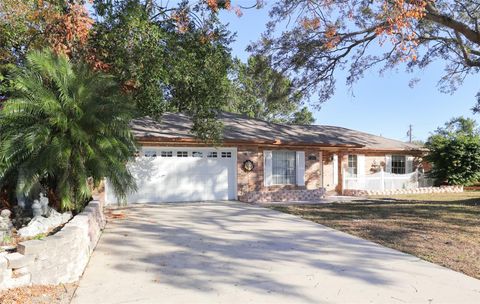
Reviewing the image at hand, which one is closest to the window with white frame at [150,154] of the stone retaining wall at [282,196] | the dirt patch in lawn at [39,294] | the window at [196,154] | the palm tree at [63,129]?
the window at [196,154]

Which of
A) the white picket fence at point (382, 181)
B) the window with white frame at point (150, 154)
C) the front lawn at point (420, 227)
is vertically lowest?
the front lawn at point (420, 227)

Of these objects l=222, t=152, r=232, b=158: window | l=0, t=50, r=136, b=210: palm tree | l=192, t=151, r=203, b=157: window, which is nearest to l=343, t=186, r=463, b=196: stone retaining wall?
l=222, t=152, r=232, b=158: window

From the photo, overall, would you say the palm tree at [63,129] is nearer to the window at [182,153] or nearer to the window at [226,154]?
the window at [182,153]

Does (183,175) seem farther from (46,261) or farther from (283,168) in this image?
(46,261)

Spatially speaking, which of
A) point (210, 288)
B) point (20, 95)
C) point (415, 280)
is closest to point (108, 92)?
point (20, 95)

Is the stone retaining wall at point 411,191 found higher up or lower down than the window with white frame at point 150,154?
lower down

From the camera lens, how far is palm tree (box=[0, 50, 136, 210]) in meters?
7.68

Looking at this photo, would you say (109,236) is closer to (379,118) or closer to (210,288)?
(210,288)

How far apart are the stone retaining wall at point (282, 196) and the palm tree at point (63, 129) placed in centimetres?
776

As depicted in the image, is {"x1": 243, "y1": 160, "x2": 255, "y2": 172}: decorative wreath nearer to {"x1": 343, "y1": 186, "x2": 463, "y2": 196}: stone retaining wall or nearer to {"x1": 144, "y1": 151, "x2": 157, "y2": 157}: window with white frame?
{"x1": 144, "y1": 151, "x2": 157, "y2": 157}: window with white frame

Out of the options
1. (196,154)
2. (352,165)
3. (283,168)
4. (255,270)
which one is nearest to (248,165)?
(283,168)

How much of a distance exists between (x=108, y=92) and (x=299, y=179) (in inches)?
427

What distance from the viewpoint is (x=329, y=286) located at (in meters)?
5.59

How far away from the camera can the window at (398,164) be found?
76.0 ft
